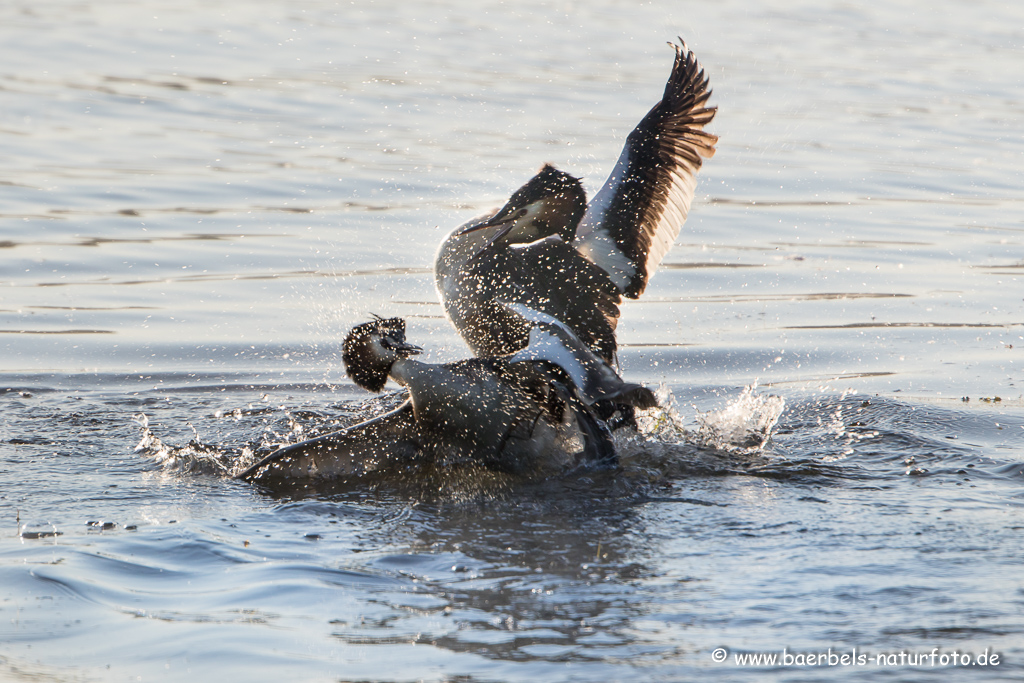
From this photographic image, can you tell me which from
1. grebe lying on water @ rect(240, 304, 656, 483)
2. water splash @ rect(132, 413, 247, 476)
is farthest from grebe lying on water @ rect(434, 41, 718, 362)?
water splash @ rect(132, 413, 247, 476)

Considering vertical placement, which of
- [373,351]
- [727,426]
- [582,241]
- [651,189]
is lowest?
[727,426]

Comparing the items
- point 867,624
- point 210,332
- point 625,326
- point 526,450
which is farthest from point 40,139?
point 867,624

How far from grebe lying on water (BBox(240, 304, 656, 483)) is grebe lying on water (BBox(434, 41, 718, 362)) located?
0.55 meters

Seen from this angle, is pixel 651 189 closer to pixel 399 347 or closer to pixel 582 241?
pixel 582 241

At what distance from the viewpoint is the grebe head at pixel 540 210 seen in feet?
17.6

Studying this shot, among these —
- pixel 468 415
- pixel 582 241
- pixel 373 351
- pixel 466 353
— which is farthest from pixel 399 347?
pixel 466 353

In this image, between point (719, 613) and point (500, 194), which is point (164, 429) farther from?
point (500, 194)

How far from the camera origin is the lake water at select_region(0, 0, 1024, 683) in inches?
132

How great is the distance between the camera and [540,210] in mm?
5484

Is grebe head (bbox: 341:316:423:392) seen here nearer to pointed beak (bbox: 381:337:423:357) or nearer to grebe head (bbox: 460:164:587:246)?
pointed beak (bbox: 381:337:423:357)

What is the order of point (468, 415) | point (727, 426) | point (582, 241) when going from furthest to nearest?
point (582, 241), point (727, 426), point (468, 415)

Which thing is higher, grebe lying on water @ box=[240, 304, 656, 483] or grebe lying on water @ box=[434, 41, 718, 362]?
grebe lying on water @ box=[434, 41, 718, 362]

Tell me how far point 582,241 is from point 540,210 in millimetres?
709

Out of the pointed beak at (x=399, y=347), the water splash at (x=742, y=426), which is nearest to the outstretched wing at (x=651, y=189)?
the water splash at (x=742, y=426)
